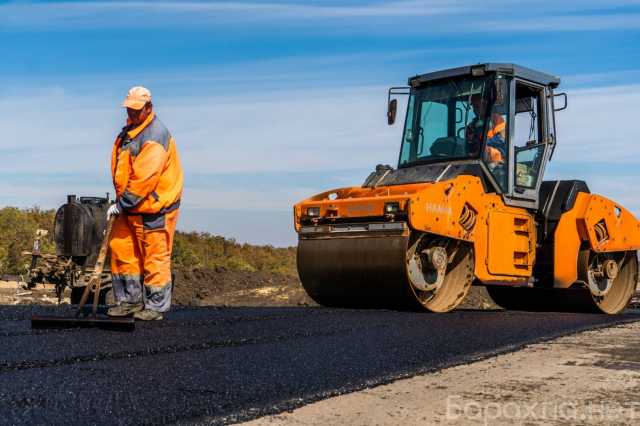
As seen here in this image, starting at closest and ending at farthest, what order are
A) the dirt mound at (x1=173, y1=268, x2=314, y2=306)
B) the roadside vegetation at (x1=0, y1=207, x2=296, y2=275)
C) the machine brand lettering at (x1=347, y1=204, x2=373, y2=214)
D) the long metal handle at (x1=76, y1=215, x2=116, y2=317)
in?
the long metal handle at (x1=76, y1=215, x2=116, y2=317) → the machine brand lettering at (x1=347, y1=204, x2=373, y2=214) → the dirt mound at (x1=173, y1=268, x2=314, y2=306) → the roadside vegetation at (x1=0, y1=207, x2=296, y2=275)

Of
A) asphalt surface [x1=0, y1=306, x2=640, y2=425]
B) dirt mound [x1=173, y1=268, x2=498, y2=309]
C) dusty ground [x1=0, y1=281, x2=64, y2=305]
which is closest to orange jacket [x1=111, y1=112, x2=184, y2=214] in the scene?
asphalt surface [x1=0, y1=306, x2=640, y2=425]

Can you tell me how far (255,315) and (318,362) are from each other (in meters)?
2.49

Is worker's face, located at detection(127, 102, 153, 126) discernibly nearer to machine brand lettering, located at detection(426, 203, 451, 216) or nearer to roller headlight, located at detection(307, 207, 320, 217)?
roller headlight, located at detection(307, 207, 320, 217)

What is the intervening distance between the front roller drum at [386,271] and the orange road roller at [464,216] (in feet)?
0.04

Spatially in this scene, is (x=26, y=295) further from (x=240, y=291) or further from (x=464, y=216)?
(x=464, y=216)

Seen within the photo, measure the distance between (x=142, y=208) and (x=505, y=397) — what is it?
3153 millimetres

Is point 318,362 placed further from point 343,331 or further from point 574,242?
point 574,242

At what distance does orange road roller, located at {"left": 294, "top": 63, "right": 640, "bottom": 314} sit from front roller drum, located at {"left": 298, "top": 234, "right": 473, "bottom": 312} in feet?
0.04

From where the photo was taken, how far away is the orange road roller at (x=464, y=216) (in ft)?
25.2

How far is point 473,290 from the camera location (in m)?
14.3

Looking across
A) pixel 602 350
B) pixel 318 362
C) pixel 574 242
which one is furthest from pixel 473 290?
pixel 318 362

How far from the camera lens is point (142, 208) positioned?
5.68 meters

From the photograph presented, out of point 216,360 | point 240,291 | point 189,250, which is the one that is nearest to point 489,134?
point 216,360

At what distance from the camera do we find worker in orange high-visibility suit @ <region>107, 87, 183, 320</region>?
568 centimetres
